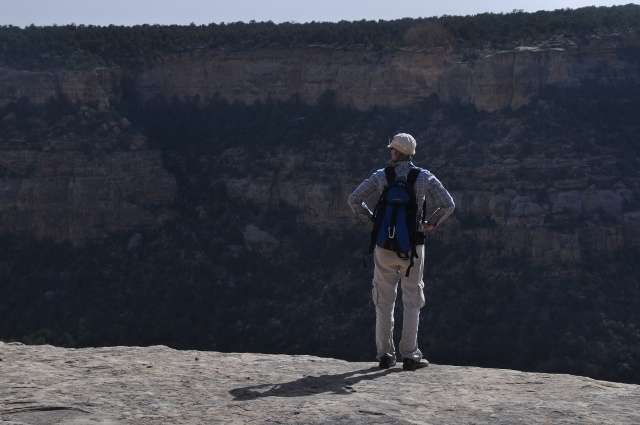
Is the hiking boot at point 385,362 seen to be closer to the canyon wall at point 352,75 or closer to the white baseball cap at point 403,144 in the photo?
the white baseball cap at point 403,144

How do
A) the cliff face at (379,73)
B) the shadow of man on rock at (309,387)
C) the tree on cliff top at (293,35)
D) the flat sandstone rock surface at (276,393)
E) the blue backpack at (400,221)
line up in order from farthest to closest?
1. the tree on cliff top at (293,35)
2. the cliff face at (379,73)
3. the blue backpack at (400,221)
4. the shadow of man on rock at (309,387)
5. the flat sandstone rock surface at (276,393)

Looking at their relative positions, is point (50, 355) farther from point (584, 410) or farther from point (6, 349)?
point (584, 410)

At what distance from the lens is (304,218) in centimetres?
3322

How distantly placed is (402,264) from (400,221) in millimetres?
387

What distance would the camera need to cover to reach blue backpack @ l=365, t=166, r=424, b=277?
276 inches

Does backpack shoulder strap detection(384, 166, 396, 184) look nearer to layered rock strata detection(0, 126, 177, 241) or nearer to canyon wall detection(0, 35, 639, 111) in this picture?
canyon wall detection(0, 35, 639, 111)

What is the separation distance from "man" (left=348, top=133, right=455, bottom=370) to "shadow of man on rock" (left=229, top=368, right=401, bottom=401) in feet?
1.19

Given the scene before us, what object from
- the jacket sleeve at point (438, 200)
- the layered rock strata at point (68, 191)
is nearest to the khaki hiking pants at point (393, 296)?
the jacket sleeve at point (438, 200)

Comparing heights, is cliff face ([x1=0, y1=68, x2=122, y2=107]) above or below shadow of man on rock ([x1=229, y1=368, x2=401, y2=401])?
above

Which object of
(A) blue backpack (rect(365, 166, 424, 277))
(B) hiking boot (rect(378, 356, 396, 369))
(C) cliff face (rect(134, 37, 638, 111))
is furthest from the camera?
(C) cliff face (rect(134, 37, 638, 111))

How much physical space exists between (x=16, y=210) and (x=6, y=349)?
2718cm

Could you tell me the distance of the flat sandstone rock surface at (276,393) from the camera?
5.72m

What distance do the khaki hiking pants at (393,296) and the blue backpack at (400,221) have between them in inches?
4.7

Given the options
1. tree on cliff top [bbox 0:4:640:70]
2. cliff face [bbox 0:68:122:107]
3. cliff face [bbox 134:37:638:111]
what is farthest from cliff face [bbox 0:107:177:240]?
cliff face [bbox 134:37:638:111]
